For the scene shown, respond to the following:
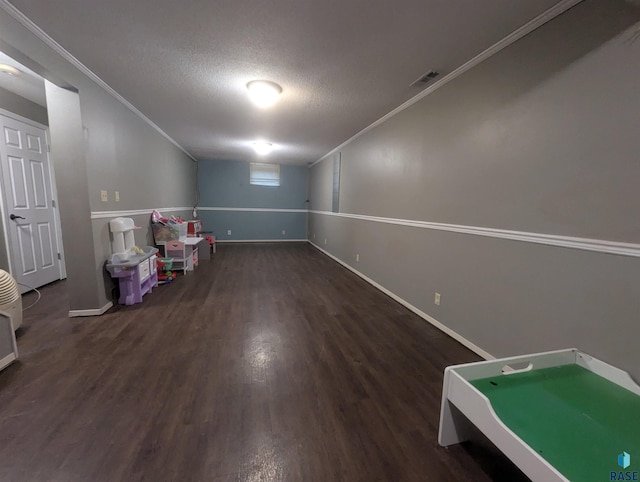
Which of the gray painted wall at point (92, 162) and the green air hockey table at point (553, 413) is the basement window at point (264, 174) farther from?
the green air hockey table at point (553, 413)

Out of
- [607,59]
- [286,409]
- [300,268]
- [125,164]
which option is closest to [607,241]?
[607,59]

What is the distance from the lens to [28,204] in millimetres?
3074

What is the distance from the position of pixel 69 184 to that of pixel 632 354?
4.10 metres

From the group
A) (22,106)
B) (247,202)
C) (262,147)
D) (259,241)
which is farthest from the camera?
(259,241)

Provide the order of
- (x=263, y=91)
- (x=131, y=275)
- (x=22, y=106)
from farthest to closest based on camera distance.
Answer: (x=22, y=106), (x=131, y=275), (x=263, y=91)

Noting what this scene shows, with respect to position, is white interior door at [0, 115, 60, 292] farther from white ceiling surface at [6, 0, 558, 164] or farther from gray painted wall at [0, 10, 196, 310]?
white ceiling surface at [6, 0, 558, 164]

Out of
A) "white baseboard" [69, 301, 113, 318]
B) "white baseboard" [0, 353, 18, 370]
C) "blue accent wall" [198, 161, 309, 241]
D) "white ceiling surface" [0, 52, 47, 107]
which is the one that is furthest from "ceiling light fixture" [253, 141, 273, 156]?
"white baseboard" [0, 353, 18, 370]

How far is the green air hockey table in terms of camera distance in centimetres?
84

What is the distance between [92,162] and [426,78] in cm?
326

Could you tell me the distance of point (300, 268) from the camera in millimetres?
4680

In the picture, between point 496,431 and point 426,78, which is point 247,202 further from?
point 496,431

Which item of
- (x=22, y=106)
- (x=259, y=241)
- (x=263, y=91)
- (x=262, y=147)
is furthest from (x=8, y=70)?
(x=259, y=241)

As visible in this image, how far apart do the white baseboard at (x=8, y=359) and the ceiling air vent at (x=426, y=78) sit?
12.5ft

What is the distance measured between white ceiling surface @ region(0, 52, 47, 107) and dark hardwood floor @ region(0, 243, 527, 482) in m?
2.32
